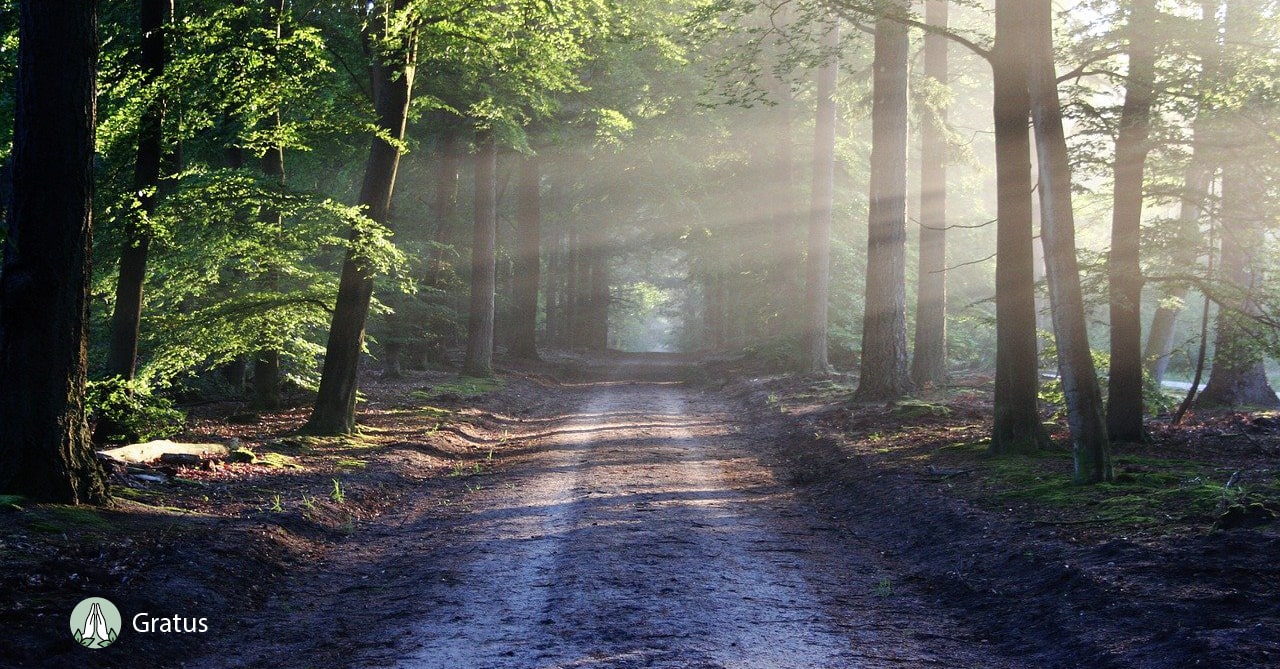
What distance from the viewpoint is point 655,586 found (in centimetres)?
700

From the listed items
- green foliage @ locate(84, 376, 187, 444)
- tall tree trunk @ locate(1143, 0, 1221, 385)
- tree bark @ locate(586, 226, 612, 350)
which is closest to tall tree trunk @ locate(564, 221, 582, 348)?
tree bark @ locate(586, 226, 612, 350)

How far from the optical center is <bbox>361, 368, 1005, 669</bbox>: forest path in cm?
565

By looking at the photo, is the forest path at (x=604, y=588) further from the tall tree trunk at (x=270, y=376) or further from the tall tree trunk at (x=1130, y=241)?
the tall tree trunk at (x=270, y=376)

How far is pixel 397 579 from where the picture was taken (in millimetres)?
7469

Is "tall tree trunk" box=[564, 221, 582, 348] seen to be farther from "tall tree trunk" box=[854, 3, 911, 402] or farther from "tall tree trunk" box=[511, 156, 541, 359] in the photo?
"tall tree trunk" box=[854, 3, 911, 402]

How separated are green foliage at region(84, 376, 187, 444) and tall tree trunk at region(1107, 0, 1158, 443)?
40.9ft

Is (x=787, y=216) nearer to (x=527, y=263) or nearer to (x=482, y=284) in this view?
(x=527, y=263)

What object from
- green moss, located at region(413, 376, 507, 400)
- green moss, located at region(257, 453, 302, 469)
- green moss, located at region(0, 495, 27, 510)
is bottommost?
green moss, located at region(257, 453, 302, 469)

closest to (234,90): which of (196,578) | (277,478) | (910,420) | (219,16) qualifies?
(219,16)

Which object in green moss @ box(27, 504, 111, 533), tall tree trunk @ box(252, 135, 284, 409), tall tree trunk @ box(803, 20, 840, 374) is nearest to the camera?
green moss @ box(27, 504, 111, 533)

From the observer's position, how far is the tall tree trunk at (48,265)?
7617mm

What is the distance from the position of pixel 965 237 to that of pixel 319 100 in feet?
105

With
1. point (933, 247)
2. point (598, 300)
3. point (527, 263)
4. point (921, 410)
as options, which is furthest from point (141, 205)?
point (598, 300)

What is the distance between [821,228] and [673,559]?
63.5 ft
